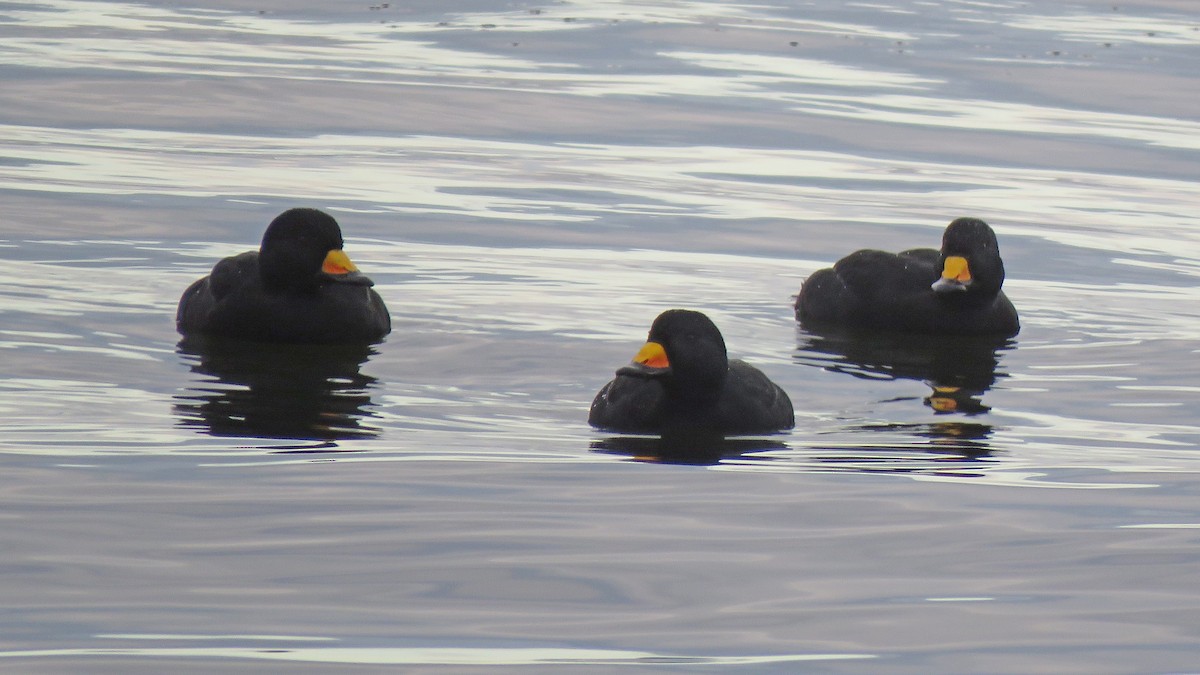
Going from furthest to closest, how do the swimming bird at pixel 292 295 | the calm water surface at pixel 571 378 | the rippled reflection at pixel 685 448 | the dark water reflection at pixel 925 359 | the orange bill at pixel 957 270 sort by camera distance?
the orange bill at pixel 957 270 → the swimming bird at pixel 292 295 → the dark water reflection at pixel 925 359 → the rippled reflection at pixel 685 448 → the calm water surface at pixel 571 378

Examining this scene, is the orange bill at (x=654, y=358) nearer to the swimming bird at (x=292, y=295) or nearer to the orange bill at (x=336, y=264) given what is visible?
the swimming bird at (x=292, y=295)

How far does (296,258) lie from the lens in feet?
42.9

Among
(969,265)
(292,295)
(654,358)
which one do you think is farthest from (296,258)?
(969,265)

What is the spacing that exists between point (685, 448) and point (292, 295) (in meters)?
3.86

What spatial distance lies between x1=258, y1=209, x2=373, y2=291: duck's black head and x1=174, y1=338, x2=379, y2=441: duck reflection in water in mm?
445

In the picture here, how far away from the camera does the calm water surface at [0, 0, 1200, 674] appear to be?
713 centimetres

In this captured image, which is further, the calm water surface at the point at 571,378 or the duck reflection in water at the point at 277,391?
the duck reflection in water at the point at 277,391

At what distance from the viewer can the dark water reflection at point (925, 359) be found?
1211 centimetres

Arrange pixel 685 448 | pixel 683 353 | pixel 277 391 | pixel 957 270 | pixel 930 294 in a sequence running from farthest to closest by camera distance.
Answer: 1. pixel 930 294
2. pixel 957 270
3. pixel 277 391
4. pixel 683 353
5. pixel 685 448

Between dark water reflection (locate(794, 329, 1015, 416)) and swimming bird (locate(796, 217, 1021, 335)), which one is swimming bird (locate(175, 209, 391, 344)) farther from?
swimming bird (locate(796, 217, 1021, 335))

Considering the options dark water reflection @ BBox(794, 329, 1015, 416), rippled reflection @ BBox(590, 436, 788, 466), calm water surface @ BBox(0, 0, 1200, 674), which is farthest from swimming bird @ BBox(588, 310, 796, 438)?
dark water reflection @ BBox(794, 329, 1015, 416)

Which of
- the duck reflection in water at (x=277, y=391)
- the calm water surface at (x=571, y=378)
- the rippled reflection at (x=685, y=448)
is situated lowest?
the duck reflection in water at (x=277, y=391)

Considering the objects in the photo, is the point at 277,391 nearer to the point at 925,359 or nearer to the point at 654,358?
the point at 654,358

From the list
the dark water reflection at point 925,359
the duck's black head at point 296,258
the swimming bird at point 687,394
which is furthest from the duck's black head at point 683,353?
the duck's black head at point 296,258
